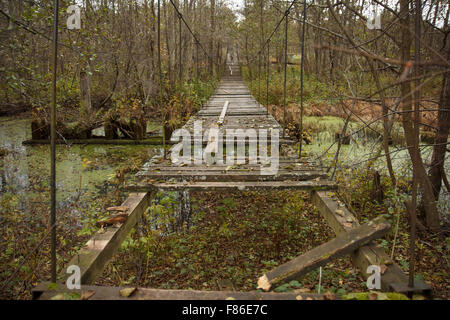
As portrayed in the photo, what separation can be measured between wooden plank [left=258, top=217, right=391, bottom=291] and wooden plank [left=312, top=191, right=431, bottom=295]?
0.06 metres

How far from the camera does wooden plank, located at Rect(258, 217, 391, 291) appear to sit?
4.89ft

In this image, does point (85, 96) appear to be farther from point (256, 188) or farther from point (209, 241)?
point (256, 188)

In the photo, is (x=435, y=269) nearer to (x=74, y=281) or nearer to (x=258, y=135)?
(x=258, y=135)

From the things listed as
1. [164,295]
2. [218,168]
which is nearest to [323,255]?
[164,295]

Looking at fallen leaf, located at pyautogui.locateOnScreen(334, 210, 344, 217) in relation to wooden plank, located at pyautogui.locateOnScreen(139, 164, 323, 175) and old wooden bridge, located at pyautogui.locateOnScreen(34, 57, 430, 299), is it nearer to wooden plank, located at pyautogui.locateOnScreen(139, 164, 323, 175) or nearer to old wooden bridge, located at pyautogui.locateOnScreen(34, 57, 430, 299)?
old wooden bridge, located at pyautogui.locateOnScreen(34, 57, 430, 299)

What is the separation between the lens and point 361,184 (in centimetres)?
383

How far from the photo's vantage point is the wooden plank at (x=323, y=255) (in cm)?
149

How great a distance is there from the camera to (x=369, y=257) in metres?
1.57

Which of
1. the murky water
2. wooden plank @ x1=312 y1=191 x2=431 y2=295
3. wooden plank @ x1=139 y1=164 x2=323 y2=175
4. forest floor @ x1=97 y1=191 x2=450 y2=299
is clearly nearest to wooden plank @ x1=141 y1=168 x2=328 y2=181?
wooden plank @ x1=139 y1=164 x2=323 y2=175

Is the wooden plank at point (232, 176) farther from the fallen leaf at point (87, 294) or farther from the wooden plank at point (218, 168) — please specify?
the fallen leaf at point (87, 294)

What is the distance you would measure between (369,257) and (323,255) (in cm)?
22
